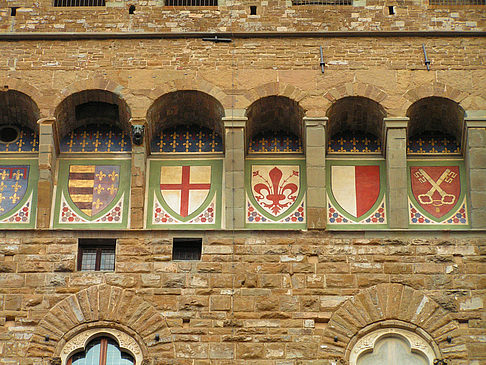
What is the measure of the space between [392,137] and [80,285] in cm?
566

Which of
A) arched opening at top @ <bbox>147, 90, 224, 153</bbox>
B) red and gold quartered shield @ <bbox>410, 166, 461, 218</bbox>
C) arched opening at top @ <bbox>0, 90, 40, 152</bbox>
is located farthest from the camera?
arched opening at top @ <bbox>0, 90, 40, 152</bbox>

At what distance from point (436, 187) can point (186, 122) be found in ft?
14.4

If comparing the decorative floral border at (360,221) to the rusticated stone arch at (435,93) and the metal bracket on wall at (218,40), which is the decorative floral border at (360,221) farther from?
the metal bracket on wall at (218,40)

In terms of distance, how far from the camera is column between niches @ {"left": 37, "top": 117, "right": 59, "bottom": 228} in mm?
20984

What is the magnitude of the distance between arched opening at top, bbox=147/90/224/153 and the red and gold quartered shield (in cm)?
338

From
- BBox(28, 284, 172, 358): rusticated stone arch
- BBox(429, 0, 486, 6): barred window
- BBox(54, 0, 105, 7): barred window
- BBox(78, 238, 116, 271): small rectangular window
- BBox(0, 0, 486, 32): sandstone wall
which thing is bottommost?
BBox(28, 284, 172, 358): rusticated stone arch

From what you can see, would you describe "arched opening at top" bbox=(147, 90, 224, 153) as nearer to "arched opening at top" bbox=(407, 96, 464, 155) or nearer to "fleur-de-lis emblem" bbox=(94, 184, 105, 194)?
"fleur-de-lis emblem" bbox=(94, 184, 105, 194)

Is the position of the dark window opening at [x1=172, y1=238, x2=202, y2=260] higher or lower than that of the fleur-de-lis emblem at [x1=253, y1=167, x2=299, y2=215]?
lower

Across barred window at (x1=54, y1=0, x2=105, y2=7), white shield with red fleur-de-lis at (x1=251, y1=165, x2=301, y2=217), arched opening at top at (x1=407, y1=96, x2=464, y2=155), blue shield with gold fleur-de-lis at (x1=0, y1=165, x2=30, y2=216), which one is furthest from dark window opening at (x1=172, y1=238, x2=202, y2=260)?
barred window at (x1=54, y1=0, x2=105, y2=7)

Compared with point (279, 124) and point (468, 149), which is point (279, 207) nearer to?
point (279, 124)

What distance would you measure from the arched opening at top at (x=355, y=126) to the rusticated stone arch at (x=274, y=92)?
597mm

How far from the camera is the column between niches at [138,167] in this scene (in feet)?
68.9

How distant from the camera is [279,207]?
2131 centimetres

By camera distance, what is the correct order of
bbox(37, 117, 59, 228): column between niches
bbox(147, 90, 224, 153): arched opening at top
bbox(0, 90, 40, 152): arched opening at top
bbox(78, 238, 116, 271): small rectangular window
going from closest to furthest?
bbox(78, 238, 116, 271): small rectangular window
bbox(37, 117, 59, 228): column between niches
bbox(147, 90, 224, 153): arched opening at top
bbox(0, 90, 40, 152): arched opening at top
